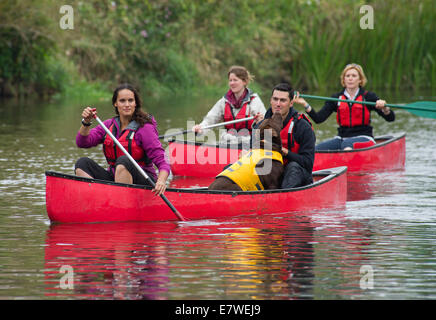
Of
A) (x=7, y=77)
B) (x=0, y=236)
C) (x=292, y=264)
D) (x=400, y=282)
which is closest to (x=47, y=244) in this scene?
(x=0, y=236)

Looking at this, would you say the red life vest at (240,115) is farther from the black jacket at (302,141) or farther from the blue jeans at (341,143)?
the black jacket at (302,141)

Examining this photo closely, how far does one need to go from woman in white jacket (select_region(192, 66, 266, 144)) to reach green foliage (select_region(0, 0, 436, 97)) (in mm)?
12027

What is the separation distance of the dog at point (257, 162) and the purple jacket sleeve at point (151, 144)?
25.5 inches

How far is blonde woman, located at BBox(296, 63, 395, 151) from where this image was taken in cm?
1099

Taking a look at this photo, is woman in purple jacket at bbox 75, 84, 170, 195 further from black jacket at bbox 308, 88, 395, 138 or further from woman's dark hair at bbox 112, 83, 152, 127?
black jacket at bbox 308, 88, 395, 138

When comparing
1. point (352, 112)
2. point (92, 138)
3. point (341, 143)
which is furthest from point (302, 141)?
point (341, 143)

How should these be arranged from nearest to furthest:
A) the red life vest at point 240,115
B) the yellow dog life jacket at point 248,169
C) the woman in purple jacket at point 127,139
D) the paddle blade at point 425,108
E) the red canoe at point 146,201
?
the red canoe at point 146,201 < the woman in purple jacket at point 127,139 < the yellow dog life jacket at point 248,169 < the paddle blade at point 425,108 < the red life vest at point 240,115

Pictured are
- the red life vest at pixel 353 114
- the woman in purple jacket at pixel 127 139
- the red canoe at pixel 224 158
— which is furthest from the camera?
the red life vest at pixel 353 114

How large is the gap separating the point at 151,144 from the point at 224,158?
3455 millimetres

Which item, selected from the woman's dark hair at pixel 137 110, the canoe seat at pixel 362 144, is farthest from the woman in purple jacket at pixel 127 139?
the canoe seat at pixel 362 144

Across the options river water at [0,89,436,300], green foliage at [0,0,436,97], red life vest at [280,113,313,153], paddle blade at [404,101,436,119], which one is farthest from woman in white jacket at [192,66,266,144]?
green foliage at [0,0,436,97]

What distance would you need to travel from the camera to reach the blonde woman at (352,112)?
36.1ft

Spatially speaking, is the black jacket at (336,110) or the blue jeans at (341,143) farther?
the blue jeans at (341,143)
